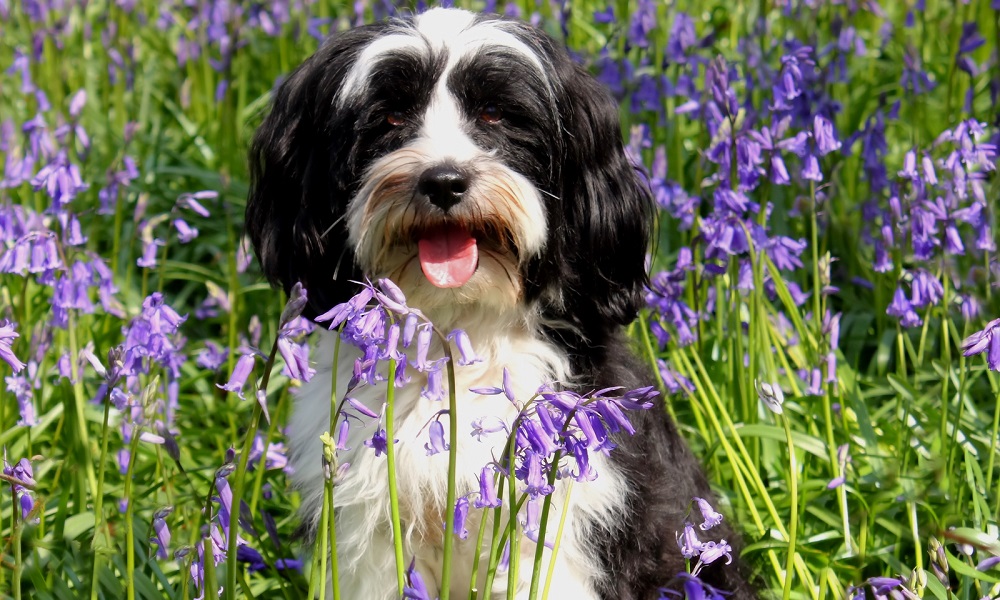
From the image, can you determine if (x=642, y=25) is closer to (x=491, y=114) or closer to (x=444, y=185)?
(x=491, y=114)

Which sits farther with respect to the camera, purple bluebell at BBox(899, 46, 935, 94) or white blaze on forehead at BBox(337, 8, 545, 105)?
purple bluebell at BBox(899, 46, 935, 94)

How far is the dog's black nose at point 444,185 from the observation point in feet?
8.07

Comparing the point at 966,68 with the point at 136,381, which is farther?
the point at 966,68

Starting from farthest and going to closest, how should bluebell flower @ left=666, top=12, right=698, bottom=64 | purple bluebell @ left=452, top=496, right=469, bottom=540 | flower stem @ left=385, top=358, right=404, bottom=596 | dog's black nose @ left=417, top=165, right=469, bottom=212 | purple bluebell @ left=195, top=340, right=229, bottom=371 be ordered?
bluebell flower @ left=666, top=12, right=698, bottom=64
purple bluebell @ left=195, top=340, right=229, bottom=371
dog's black nose @ left=417, top=165, right=469, bottom=212
purple bluebell @ left=452, top=496, right=469, bottom=540
flower stem @ left=385, top=358, right=404, bottom=596

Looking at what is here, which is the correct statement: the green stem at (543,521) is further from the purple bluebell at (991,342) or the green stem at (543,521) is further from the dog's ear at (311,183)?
the dog's ear at (311,183)

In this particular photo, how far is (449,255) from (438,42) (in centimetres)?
49

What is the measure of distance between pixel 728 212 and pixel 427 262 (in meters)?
0.88

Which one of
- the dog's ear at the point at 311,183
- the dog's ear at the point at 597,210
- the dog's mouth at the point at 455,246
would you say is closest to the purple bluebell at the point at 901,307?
the dog's ear at the point at 597,210

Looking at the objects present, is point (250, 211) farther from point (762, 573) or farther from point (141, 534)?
point (762, 573)

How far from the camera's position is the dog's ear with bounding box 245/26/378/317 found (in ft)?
9.19

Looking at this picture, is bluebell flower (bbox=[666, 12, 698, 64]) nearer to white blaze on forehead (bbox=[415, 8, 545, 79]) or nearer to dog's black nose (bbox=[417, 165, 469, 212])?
white blaze on forehead (bbox=[415, 8, 545, 79])

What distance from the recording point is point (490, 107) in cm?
276

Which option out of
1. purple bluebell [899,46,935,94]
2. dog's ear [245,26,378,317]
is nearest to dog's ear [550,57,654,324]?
dog's ear [245,26,378,317]

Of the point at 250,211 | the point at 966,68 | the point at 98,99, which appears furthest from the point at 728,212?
the point at 98,99
